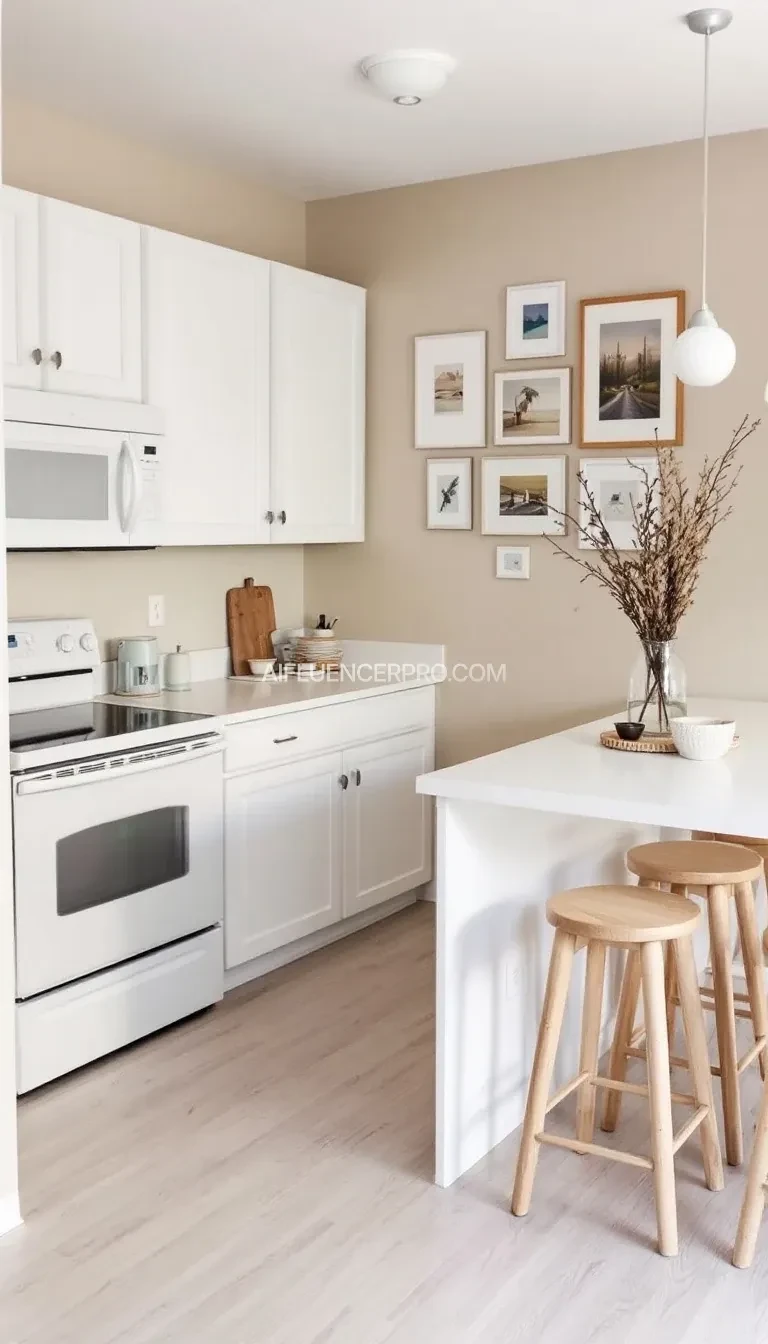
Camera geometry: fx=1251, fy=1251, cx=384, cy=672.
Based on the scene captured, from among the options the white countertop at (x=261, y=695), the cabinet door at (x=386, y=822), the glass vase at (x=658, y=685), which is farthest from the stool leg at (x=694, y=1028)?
the cabinet door at (x=386, y=822)

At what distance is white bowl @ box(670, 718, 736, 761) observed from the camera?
2.75 metres

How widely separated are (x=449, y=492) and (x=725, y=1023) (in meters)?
2.23

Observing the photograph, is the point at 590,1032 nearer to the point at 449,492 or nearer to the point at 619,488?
the point at 619,488

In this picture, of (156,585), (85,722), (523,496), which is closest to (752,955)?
(85,722)

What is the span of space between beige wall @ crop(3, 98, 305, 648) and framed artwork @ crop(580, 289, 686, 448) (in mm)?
1232

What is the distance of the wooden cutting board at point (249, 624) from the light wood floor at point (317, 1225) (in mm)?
1502

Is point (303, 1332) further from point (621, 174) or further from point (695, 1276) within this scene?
point (621, 174)

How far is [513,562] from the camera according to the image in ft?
14.0

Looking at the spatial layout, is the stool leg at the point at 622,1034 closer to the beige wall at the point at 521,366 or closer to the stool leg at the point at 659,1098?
the stool leg at the point at 659,1098

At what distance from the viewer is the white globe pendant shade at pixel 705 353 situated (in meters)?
2.68

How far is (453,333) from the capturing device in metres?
4.33

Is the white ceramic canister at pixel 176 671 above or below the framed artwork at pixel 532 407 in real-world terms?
below

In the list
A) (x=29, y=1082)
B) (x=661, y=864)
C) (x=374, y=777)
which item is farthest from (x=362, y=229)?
(x=29, y=1082)

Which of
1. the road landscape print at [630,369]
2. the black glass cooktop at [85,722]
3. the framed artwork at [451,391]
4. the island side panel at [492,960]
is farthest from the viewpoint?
the framed artwork at [451,391]
